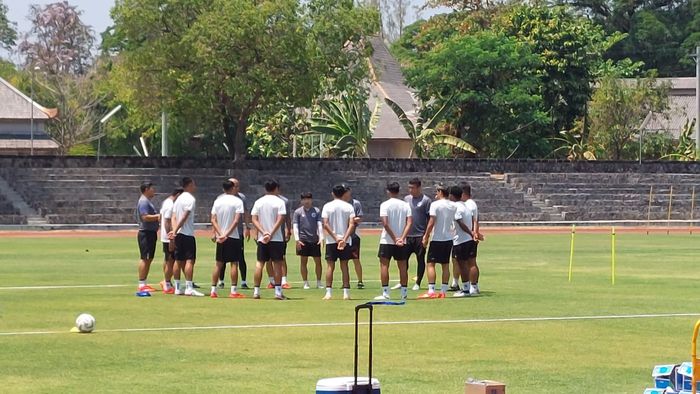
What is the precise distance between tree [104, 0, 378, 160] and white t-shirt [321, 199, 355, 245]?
119 ft

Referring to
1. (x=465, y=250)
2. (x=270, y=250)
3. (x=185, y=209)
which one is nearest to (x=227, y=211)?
(x=185, y=209)

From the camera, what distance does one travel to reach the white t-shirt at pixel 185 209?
A: 2345cm

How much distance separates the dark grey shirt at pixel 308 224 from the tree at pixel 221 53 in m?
34.5

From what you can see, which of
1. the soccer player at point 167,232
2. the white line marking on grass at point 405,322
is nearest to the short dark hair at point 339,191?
the soccer player at point 167,232

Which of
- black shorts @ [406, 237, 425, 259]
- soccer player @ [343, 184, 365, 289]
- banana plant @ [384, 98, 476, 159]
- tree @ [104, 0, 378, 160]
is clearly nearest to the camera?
soccer player @ [343, 184, 365, 289]

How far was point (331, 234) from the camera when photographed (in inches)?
915

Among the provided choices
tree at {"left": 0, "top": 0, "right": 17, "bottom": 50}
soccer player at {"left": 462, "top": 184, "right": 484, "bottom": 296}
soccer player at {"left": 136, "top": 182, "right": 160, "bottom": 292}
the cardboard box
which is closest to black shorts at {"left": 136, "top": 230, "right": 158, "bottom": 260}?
soccer player at {"left": 136, "top": 182, "right": 160, "bottom": 292}

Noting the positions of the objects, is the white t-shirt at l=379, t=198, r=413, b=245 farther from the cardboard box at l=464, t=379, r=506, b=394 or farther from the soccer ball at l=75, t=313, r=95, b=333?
the cardboard box at l=464, t=379, r=506, b=394

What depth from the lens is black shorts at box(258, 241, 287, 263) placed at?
23.2 meters

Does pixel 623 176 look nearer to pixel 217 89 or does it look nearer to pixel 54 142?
pixel 217 89

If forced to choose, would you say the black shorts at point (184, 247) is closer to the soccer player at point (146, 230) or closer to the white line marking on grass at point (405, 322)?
the soccer player at point (146, 230)

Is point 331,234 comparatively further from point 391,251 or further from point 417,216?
point 417,216

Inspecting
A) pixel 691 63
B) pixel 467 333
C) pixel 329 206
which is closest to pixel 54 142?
pixel 691 63

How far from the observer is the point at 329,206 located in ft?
76.9
